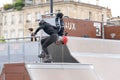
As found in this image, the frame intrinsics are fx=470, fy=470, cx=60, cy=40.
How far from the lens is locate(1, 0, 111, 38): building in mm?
53875

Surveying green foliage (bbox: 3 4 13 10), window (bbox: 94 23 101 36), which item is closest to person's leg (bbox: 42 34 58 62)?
window (bbox: 94 23 101 36)

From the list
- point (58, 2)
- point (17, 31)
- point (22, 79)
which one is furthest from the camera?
point (17, 31)

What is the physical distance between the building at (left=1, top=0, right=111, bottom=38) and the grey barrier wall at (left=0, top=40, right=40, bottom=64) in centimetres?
3533

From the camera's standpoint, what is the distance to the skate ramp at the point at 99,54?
13680 mm

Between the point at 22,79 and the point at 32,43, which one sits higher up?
the point at 32,43

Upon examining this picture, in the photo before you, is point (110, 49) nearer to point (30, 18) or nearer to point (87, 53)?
point (87, 53)

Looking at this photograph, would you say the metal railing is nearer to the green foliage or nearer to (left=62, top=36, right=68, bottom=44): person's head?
(left=62, top=36, right=68, bottom=44): person's head

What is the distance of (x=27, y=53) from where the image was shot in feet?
46.4

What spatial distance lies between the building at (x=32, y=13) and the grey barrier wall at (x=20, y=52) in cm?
3533

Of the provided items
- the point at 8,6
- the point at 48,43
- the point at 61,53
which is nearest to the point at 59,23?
the point at 48,43

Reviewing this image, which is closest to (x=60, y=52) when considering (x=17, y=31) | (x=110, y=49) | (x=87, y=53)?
→ (x=87, y=53)

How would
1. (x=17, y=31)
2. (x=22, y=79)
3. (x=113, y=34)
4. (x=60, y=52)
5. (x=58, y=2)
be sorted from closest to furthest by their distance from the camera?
(x=22, y=79)
(x=60, y=52)
(x=113, y=34)
(x=58, y=2)
(x=17, y=31)

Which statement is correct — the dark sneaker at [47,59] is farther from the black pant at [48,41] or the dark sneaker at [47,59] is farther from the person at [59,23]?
the person at [59,23]

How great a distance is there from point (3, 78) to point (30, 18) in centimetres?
5104
